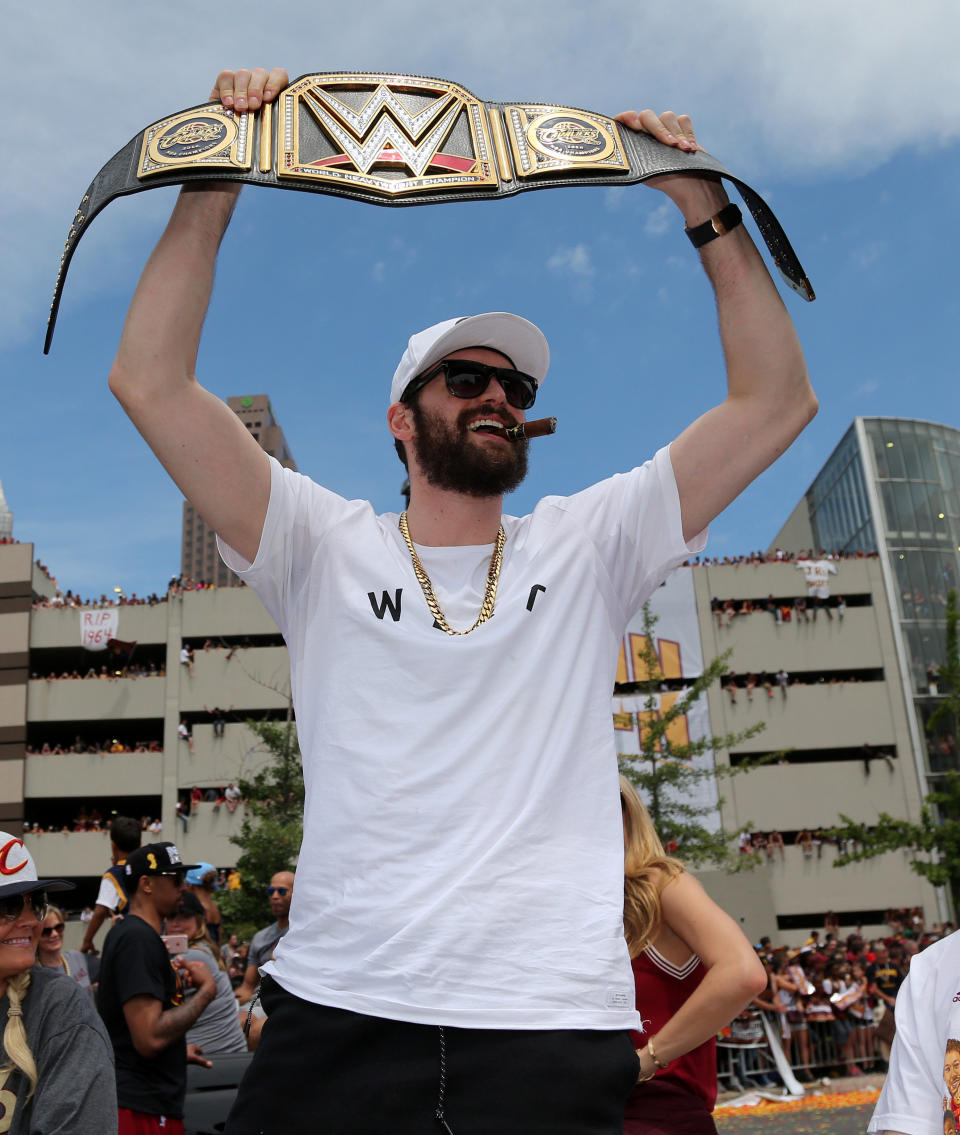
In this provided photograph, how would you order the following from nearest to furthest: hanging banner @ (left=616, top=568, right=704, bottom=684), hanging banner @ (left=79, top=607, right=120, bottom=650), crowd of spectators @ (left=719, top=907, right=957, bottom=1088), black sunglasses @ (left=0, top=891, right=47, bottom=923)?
1. black sunglasses @ (left=0, top=891, right=47, bottom=923)
2. crowd of spectators @ (left=719, top=907, right=957, bottom=1088)
3. hanging banner @ (left=616, top=568, right=704, bottom=684)
4. hanging banner @ (left=79, top=607, right=120, bottom=650)

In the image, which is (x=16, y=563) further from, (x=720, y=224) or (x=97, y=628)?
(x=720, y=224)

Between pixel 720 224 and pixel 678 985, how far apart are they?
228cm

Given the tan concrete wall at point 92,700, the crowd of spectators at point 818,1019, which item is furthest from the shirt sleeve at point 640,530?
the tan concrete wall at point 92,700

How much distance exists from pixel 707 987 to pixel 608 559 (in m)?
1.51

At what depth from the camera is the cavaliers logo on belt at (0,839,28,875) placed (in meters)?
3.62

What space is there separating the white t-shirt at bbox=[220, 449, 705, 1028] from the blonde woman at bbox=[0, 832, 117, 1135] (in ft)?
5.95

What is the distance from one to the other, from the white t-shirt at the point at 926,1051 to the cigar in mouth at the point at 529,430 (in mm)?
1377

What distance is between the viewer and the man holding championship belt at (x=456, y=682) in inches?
66.6

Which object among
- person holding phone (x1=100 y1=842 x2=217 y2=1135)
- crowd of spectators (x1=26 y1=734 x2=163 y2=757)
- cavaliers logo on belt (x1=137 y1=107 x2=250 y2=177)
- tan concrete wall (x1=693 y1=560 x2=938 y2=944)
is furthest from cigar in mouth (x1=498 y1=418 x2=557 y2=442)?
crowd of spectators (x1=26 y1=734 x2=163 y2=757)

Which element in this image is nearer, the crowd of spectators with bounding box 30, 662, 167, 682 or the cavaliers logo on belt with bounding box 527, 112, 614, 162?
the cavaliers logo on belt with bounding box 527, 112, 614, 162

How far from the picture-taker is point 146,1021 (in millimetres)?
4562

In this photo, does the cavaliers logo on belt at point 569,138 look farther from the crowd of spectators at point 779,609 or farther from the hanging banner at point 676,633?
the crowd of spectators at point 779,609

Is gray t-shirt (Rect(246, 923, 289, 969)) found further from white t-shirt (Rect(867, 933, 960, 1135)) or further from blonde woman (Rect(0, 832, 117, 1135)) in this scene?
white t-shirt (Rect(867, 933, 960, 1135))

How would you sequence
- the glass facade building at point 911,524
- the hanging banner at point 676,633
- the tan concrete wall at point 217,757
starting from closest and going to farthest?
the tan concrete wall at point 217,757, the hanging banner at point 676,633, the glass facade building at point 911,524
